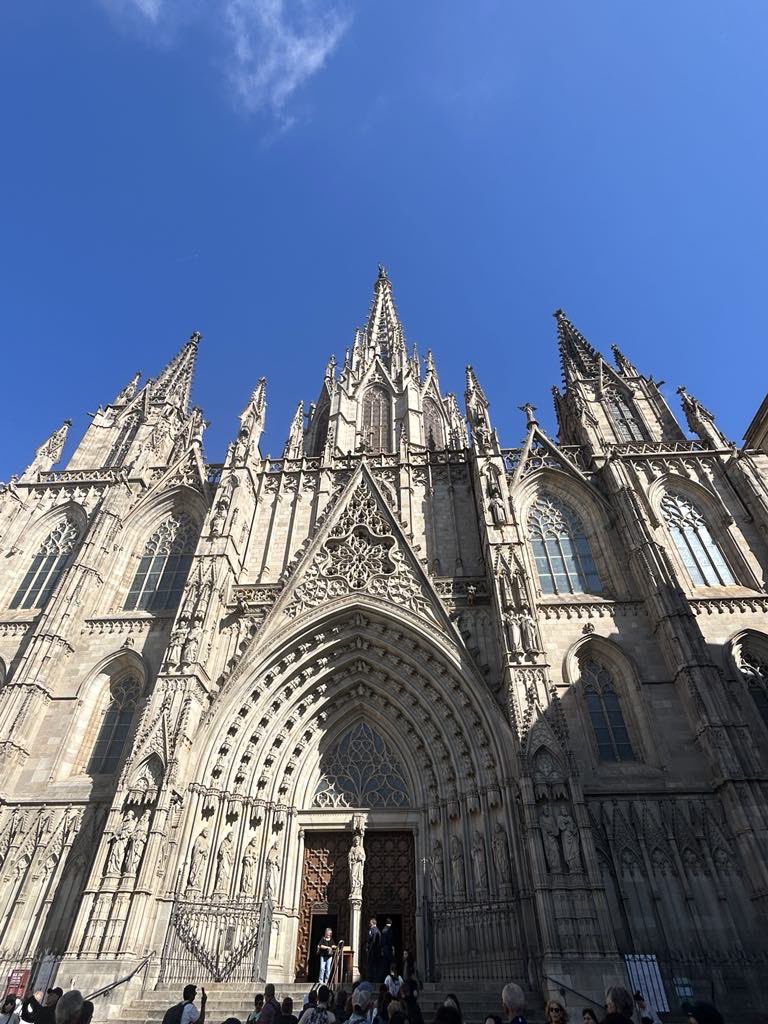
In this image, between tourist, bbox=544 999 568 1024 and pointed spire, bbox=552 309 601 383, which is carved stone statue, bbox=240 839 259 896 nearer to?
tourist, bbox=544 999 568 1024

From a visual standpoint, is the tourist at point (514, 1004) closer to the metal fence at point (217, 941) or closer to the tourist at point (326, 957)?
the tourist at point (326, 957)

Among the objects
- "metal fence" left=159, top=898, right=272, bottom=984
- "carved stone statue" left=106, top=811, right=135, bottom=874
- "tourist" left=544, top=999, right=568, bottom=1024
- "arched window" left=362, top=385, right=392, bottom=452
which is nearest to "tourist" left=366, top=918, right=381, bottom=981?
"metal fence" left=159, top=898, right=272, bottom=984

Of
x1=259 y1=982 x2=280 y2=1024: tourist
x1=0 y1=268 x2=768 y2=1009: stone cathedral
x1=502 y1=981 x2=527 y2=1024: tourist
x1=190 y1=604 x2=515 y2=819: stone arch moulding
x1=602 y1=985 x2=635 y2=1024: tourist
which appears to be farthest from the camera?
x1=190 y1=604 x2=515 y2=819: stone arch moulding

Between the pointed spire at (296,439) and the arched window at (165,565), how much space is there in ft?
16.1

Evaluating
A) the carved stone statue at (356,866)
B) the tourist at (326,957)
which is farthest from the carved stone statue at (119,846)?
the carved stone statue at (356,866)

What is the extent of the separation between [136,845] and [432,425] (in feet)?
76.1

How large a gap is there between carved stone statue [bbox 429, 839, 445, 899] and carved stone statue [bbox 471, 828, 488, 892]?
0.93 meters

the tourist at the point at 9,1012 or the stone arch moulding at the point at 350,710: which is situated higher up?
the stone arch moulding at the point at 350,710

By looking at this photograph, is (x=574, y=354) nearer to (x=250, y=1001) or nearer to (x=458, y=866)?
(x=458, y=866)

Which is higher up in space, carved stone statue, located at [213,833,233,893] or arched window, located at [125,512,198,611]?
arched window, located at [125,512,198,611]

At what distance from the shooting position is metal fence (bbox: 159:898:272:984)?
36.1 ft

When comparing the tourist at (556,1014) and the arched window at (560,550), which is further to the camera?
the arched window at (560,550)

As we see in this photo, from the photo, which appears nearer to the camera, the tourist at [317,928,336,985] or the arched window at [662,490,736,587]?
the tourist at [317,928,336,985]

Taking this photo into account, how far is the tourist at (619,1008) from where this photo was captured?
157 inches
